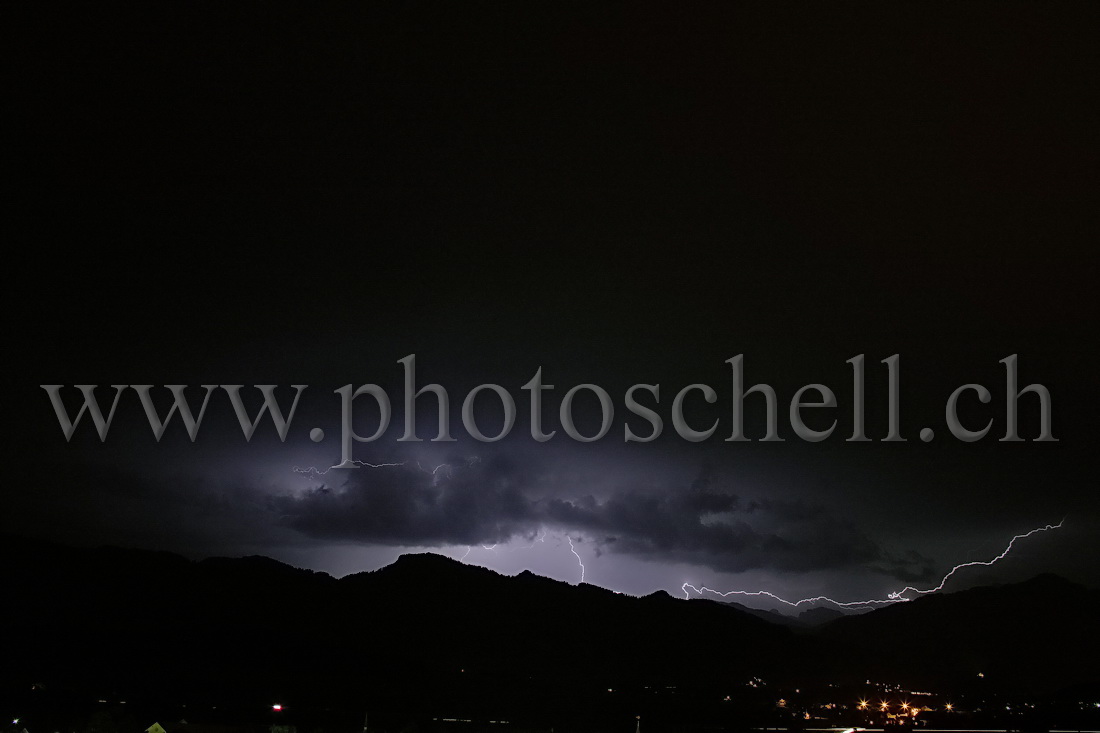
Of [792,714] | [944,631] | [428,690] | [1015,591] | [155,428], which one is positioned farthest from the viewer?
[1015,591]

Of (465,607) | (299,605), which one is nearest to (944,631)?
(465,607)

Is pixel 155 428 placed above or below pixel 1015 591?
above

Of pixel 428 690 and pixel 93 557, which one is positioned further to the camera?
pixel 93 557

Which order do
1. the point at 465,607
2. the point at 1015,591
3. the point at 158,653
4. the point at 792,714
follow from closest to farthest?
the point at 792,714 → the point at 158,653 → the point at 465,607 → the point at 1015,591

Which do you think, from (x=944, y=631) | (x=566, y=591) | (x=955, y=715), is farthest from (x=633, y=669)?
(x=944, y=631)

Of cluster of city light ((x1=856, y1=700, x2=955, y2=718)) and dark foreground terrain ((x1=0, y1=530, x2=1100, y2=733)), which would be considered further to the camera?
cluster of city light ((x1=856, y1=700, x2=955, y2=718))

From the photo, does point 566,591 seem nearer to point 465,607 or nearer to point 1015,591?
point 465,607

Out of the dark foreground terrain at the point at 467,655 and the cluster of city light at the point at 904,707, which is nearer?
the dark foreground terrain at the point at 467,655

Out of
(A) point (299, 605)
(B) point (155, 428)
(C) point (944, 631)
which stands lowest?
(C) point (944, 631)

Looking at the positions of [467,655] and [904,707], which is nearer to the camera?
[904,707]

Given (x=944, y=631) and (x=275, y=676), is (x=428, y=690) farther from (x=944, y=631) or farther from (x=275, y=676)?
(x=944, y=631)
